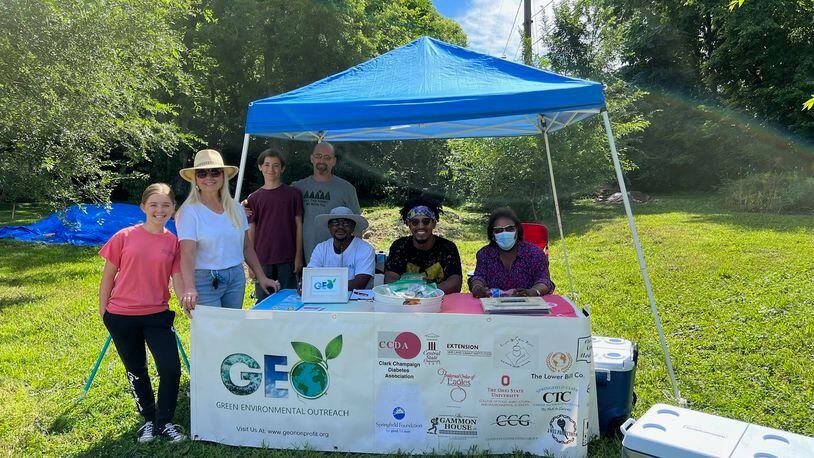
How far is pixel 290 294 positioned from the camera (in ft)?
11.8

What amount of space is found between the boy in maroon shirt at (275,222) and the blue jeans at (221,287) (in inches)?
29.6

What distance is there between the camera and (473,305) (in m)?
3.17

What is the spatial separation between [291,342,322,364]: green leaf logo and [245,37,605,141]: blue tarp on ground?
1.32 m

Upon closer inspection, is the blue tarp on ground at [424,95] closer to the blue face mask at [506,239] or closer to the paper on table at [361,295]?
the blue face mask at [506,239]

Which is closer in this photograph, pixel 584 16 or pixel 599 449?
pixel 599 449

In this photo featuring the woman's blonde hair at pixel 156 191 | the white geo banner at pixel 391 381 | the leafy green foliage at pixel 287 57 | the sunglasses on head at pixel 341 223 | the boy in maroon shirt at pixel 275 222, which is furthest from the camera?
the leafy green foliage at pixel 287 57

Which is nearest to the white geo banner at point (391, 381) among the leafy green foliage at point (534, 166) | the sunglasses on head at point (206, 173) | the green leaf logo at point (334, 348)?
the green leaf logo at point (334, 348)

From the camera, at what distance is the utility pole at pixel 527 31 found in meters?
14.3

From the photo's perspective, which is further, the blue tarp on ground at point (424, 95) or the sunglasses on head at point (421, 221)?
the sunglasses on head at point (421, 221)

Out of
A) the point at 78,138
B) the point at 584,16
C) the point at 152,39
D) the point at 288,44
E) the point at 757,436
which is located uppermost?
the point at 584,16

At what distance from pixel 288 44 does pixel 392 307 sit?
15.0 m

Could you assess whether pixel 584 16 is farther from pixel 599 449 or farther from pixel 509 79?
pixel 599 449

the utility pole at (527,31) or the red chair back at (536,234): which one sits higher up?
the utility pole at (527,31)

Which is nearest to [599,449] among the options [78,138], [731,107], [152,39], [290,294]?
[290,294]
